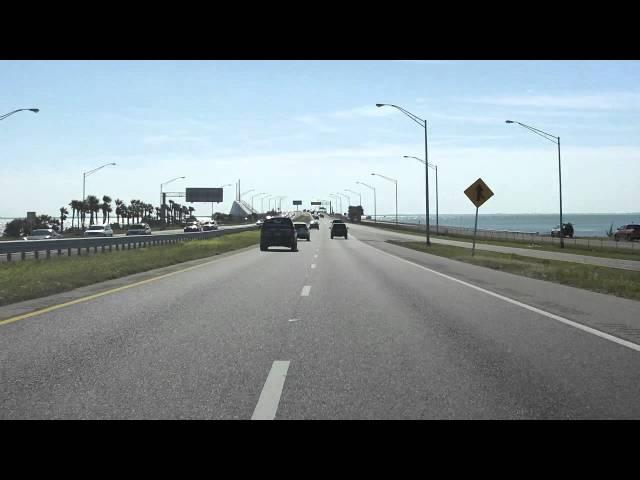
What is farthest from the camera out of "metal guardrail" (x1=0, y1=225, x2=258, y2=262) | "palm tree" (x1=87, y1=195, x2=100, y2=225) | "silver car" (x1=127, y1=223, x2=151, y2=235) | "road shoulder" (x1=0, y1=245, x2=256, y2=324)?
"palm tree" (x1=87, y1=195, x2=100, y2=225)

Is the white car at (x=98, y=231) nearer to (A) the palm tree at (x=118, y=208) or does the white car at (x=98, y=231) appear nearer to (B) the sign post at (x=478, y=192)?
(B) the sign post at (x=478, y=192)

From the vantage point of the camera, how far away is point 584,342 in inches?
358

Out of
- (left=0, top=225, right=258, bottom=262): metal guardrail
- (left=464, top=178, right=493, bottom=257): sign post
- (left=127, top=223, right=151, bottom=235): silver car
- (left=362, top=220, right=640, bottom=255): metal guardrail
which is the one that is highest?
(left=464, top=178, right=493, bottom=257): sign post

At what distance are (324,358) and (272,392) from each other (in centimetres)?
175

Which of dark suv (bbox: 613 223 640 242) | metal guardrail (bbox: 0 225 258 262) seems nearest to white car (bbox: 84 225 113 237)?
metal guardrail (bbox: 0 225 258 262)

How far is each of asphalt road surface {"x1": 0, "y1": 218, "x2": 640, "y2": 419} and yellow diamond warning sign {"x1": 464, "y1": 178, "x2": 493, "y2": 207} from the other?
18343 mm

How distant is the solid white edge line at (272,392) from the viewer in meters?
5.54

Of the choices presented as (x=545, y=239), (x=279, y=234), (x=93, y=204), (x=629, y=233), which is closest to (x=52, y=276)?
(x=279, y=234)

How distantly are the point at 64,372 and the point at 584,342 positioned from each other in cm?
654

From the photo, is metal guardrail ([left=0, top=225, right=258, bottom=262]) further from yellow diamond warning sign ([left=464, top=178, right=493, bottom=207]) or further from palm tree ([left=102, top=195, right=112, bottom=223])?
palm tree ([left=102, top=195, right=112, bottom=223])

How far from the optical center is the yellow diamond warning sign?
32.8 m

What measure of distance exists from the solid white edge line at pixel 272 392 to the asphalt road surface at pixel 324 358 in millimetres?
18
